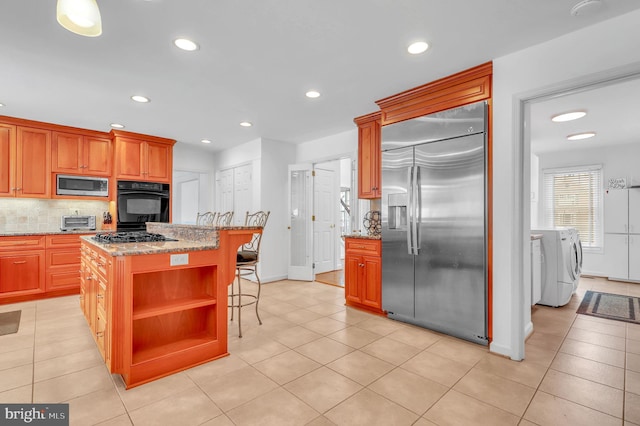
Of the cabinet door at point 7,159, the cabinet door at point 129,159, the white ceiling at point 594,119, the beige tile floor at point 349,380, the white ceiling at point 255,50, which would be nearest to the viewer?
the beige tile floor at point 349,380

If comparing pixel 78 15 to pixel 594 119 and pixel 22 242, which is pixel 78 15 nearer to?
pixel 22 242

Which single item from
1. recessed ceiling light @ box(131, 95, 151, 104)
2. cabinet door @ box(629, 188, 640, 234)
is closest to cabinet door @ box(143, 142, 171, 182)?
recessed ceiling light @ box(131, 95, 151, 104)

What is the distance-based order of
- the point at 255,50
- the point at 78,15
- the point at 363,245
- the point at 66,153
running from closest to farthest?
the point at 78,15 → the point at 255,50 → the point at 363,245 → the point at 66,153

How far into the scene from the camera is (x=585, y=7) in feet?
6.49

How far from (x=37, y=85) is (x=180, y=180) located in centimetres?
580

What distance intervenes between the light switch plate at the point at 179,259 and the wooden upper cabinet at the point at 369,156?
8.11 ft

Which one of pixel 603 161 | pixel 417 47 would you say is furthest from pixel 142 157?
pixel 603 161

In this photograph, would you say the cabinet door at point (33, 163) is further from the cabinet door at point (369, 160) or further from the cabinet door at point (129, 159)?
the cabinet door at point (369, 160)

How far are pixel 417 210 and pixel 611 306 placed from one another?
10.6 ft

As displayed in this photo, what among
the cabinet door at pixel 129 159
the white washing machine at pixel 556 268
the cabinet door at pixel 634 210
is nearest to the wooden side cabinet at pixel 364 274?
the white washing machine at pixel 556 268

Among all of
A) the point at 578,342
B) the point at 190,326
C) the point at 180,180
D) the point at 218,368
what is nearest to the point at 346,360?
the point at 218,368

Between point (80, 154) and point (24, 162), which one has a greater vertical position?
point (80, 154)

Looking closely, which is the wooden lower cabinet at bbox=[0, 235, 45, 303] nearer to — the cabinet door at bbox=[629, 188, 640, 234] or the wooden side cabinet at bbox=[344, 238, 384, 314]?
the wooden side cabinet at bbox=[344, 238, 384, 314]

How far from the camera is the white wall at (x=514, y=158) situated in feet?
7.62
